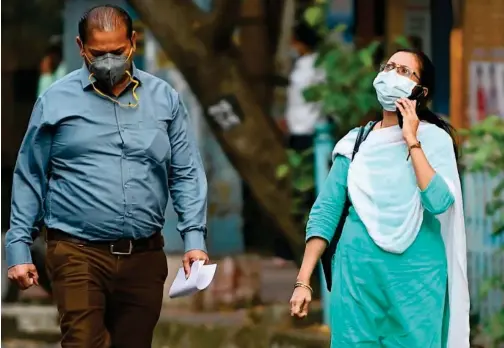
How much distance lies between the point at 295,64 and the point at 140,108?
223 inches

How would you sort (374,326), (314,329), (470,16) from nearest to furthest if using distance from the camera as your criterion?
1. (374,326)
2. (314,329)
3. (470,16)

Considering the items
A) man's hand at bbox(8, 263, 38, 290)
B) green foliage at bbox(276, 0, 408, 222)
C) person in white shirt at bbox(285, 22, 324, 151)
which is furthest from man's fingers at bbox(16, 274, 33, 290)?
person in white shirt at bbox(285, 22, 324, 151)

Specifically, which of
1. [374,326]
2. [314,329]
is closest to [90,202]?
[374,326]

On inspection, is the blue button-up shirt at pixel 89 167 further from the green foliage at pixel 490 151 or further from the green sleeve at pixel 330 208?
the green foliage at pixel 490 151

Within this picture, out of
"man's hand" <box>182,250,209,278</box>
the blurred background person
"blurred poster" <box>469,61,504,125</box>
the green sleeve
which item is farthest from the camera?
the blurred background person

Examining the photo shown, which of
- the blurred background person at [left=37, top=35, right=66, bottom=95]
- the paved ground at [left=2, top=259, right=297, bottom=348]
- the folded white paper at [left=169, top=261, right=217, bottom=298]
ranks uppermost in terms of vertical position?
the blurred background person at [left=37, top=35, right=66, bottom=95]

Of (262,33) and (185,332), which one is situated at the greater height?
(262,33)

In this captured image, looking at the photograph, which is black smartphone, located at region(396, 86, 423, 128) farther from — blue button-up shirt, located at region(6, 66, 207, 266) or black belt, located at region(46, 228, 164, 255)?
black belt, located at region(46, 228, 164, 255)

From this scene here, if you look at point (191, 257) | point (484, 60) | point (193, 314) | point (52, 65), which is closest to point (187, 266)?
point (191, 257)

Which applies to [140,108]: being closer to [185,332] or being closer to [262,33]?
[185,332]

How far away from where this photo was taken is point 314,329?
10250 millimetres

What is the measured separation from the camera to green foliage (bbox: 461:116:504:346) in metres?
9.10

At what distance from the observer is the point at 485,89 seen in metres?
11.0

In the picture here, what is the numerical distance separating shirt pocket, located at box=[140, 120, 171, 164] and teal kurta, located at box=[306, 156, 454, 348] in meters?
0.75
